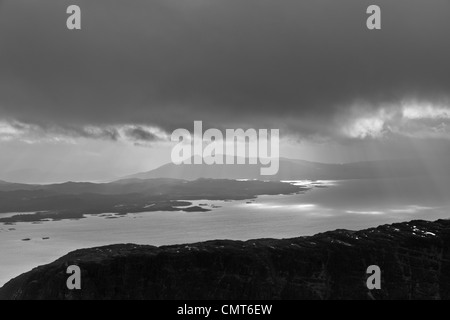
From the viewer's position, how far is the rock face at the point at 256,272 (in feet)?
292

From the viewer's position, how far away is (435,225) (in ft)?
405

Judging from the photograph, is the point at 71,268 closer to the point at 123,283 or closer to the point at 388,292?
the point at 123,283

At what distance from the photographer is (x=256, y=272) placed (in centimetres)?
9569

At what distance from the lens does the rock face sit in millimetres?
88938
